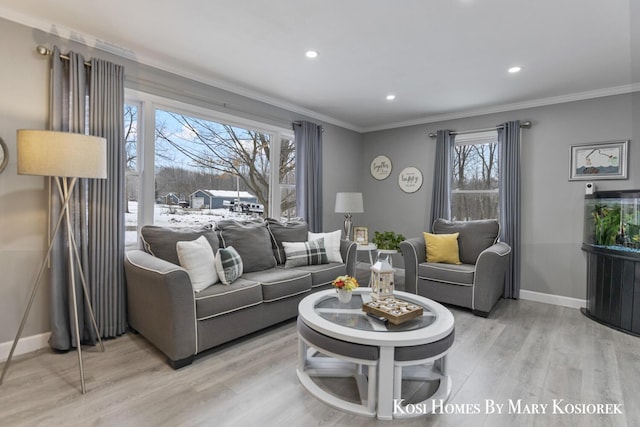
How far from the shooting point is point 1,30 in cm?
225

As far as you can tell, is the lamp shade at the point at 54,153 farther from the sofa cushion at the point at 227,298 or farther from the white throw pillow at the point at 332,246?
the white throw pillow at the point at 332,246

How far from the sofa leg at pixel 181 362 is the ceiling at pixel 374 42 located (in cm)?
243

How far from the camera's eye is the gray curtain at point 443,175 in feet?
15.1

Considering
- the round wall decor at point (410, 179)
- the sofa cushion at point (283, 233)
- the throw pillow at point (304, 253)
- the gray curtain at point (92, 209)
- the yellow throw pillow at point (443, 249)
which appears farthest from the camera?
the round wall decor at point (410, 179)

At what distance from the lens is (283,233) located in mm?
3629

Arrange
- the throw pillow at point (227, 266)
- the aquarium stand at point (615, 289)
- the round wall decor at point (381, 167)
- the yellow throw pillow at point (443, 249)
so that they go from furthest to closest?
the round wall decor at point (381, 167)
the yellow throw pillow at point (443, 249)
the aquarium stand at point (615, 289)
the throw pillow at point (227, 266)

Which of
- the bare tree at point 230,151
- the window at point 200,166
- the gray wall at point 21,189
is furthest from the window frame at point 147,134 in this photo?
the gray wall at point 21,189

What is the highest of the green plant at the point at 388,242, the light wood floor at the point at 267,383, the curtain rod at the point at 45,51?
the curtain rod at the point at 45,51

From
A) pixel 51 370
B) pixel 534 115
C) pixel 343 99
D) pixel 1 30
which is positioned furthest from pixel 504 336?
pixel 1 30

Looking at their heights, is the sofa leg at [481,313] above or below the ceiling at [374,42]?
below

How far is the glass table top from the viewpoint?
195cm

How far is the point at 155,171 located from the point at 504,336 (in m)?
3.63

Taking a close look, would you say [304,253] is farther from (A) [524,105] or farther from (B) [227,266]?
(A) [524,105]

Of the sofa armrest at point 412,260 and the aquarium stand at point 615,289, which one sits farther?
the sofa armrest at point 412,260
